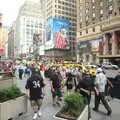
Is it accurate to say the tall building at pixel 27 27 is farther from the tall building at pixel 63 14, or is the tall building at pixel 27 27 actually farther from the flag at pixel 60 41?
the flag at pixel 60 41

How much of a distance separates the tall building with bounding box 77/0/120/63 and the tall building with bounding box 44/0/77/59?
28.8m

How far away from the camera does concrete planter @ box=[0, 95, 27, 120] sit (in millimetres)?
9383

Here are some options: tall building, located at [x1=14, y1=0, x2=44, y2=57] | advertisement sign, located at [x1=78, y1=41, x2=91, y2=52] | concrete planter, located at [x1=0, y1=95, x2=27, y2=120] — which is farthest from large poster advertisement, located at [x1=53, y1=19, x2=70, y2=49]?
concrete planter, located at [x1=0, y1=95, x2=27, y2=120]

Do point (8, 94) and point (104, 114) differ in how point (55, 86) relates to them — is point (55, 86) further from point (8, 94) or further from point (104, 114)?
point (8, 94)

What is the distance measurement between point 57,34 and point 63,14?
24954mm

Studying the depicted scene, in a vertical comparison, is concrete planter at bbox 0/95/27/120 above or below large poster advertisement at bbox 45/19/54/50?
below

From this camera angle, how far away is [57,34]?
405 feet

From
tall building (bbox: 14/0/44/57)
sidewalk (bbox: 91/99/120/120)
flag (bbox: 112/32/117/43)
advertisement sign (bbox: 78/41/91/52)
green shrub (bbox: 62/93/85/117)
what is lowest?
sidewalk (bbox: 91/99/120/120)

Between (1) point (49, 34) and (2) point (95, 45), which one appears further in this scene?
(1) point (49, 34)

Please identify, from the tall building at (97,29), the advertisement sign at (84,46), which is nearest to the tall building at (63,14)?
the advertisement sign at (84,46)

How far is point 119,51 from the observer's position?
83750mm

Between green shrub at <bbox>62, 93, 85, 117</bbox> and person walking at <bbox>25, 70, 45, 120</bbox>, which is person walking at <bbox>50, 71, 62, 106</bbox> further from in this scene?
green shrub at <bbox>62, 93, 85, 117</bbox>

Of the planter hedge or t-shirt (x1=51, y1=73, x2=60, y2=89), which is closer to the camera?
the planter hedge

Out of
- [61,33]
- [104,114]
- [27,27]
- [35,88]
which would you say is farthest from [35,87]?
[27,27]
